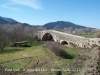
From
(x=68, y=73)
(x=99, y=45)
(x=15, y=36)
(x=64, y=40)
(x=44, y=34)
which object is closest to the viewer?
(x=68, y=73)

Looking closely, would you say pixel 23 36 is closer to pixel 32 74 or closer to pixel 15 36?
pixel 15 36

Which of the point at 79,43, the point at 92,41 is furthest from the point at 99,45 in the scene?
the point at 79,43

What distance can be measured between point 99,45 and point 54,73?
1443 cm

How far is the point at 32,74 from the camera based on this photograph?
597 inches

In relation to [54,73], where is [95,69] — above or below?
above

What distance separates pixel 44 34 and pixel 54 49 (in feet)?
115

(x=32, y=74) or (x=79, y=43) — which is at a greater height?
(x=79, y=43)

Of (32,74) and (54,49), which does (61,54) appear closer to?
(54,49)

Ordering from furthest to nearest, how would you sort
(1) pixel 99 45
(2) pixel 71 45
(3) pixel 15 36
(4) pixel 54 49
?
(3) pixel 15 36 → (2) pixel 71 45 → (4) pixel 54 49 → (1) pixel 99 45

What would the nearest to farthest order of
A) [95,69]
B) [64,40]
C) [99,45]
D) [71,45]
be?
[95,69], [99,45], [71,45], [64,40]

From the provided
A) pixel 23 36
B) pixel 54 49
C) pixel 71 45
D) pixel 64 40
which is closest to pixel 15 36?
pixel 23 36

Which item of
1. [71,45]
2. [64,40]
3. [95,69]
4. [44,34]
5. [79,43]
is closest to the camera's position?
[95,69]

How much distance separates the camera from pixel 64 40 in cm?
4047

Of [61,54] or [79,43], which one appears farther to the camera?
[79,43]
